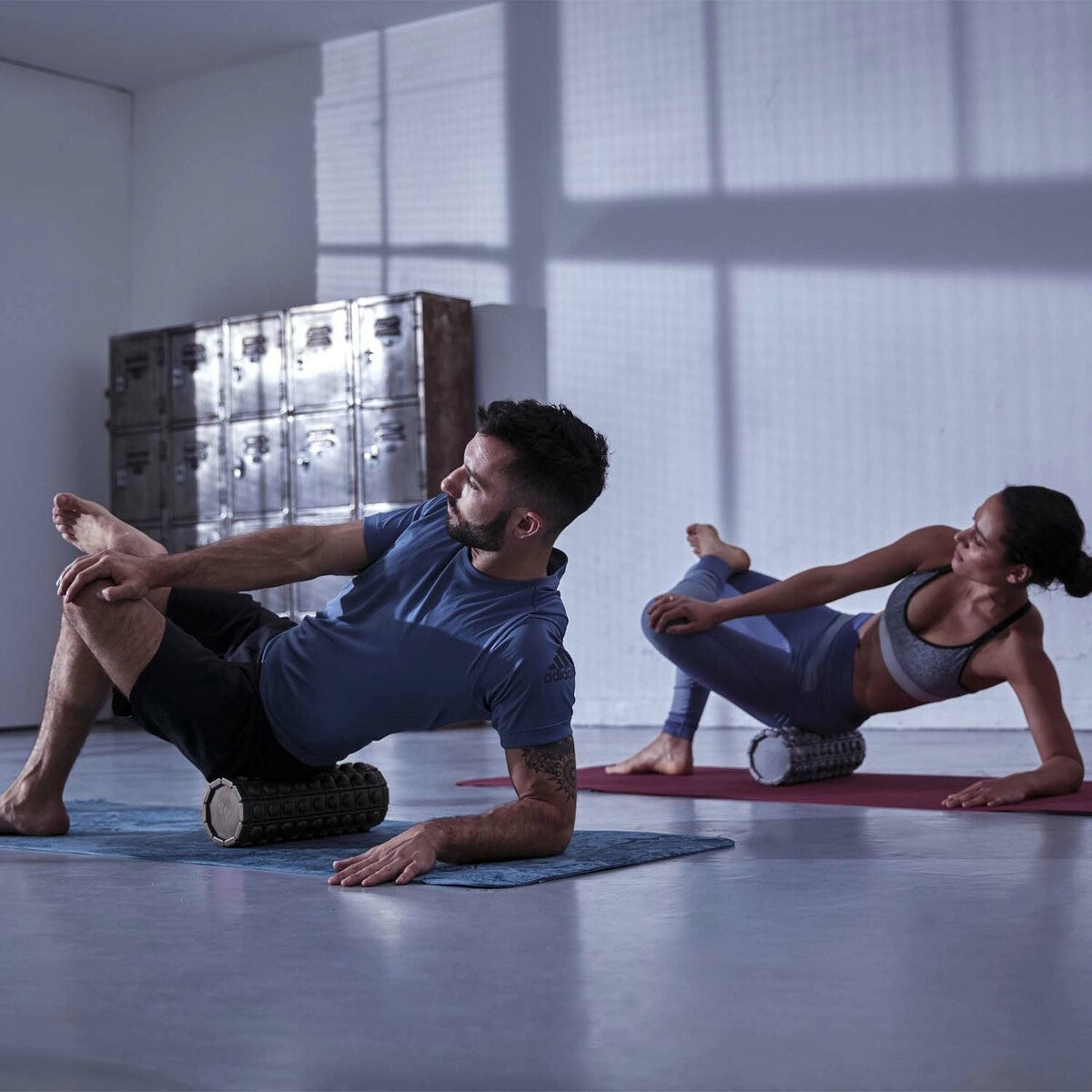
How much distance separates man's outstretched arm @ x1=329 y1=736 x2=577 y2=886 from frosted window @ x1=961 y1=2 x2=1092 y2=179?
4.35 meters

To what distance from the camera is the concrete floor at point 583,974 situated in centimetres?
137

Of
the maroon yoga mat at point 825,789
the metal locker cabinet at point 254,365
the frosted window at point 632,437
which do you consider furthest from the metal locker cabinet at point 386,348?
the maroon yoga mat at point 825,789

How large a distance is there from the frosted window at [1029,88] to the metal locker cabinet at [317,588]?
3.12 meters

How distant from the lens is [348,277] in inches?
304

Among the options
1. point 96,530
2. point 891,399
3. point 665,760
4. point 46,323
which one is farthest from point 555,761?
point 46,323

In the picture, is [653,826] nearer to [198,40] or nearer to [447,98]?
[447,98]

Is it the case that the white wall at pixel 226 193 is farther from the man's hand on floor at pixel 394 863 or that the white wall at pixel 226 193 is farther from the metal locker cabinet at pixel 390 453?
the man's hand on floor at pixel 394 863

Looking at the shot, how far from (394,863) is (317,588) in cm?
497

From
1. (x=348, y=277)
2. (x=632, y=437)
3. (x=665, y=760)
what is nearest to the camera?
(x=665, y=760)

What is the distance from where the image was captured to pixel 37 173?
8.03m

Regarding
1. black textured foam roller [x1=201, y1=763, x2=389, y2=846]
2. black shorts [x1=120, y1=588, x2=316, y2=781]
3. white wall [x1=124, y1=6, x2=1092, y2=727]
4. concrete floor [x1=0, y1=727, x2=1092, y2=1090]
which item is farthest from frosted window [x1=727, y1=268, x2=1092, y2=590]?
black shorts [x1=120, y1=588, x2=316, y2=781]

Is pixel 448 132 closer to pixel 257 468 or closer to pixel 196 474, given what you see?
pixel 257 468

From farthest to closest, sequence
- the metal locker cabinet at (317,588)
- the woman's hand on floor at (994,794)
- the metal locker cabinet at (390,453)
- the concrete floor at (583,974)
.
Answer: the metal locker cabinet at (317,588)
the metal locker cabinet at (390,453)
the woman's hand on floor at (994,794)
the concrete floor at (583,974)

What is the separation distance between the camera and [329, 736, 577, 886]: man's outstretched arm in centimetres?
235
